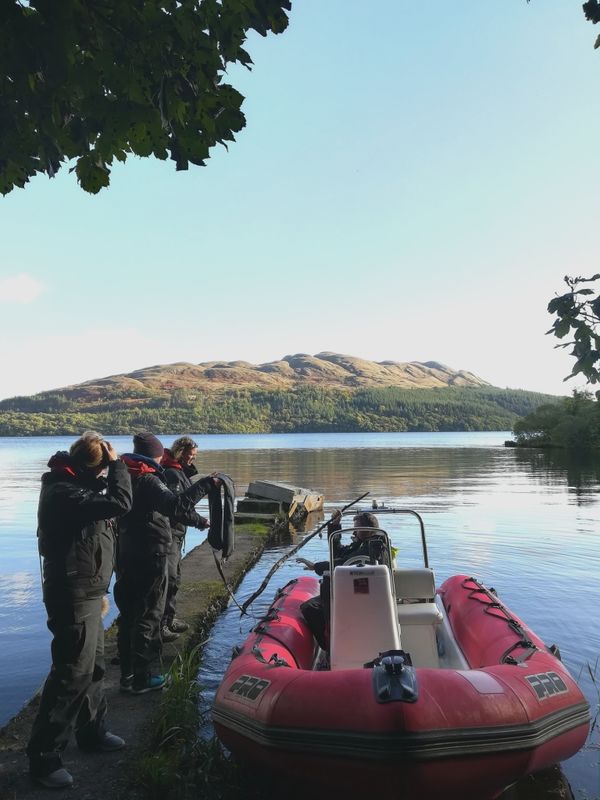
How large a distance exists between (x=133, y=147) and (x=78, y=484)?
91.0 inches

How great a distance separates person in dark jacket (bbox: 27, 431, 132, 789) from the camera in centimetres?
414

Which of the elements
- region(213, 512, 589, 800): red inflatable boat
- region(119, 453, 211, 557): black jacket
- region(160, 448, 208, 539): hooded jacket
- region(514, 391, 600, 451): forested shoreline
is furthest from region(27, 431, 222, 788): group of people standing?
region(514, 391, 600, 451): forested shoreline

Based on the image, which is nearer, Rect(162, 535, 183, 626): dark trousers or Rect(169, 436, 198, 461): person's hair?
Rect(162, 535, 183, 626): dark trousers

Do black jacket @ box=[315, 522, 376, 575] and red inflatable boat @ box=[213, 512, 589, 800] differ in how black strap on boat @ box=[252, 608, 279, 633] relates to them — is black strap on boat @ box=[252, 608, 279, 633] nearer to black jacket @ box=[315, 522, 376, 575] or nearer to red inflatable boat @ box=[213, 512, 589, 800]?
red inflatable boat @ box=[213, 512, 589, 800]

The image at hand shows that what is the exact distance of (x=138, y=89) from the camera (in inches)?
122

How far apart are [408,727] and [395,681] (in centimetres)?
34

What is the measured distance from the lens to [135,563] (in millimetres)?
5656

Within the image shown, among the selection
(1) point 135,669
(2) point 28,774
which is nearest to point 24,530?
(1) point 135,669

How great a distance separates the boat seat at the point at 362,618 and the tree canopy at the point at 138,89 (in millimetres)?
4000

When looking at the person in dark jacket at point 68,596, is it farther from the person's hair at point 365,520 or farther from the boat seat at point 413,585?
the boat seat at point 413,585

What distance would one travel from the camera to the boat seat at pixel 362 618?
568 cm

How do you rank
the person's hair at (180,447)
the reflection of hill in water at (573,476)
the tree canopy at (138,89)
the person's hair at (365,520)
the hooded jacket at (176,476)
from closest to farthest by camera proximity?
the tree canopy at (138,89)
the hooded jacket at (176,476)
the person's hair at (180,447)
the person's hair at (365,520)
the reflection of hill in water at (573,476)

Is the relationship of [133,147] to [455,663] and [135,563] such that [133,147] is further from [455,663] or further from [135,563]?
[455,663]

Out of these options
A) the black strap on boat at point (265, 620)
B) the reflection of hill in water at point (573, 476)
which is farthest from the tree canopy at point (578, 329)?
the reflection of hill in water at point (573, 476)
